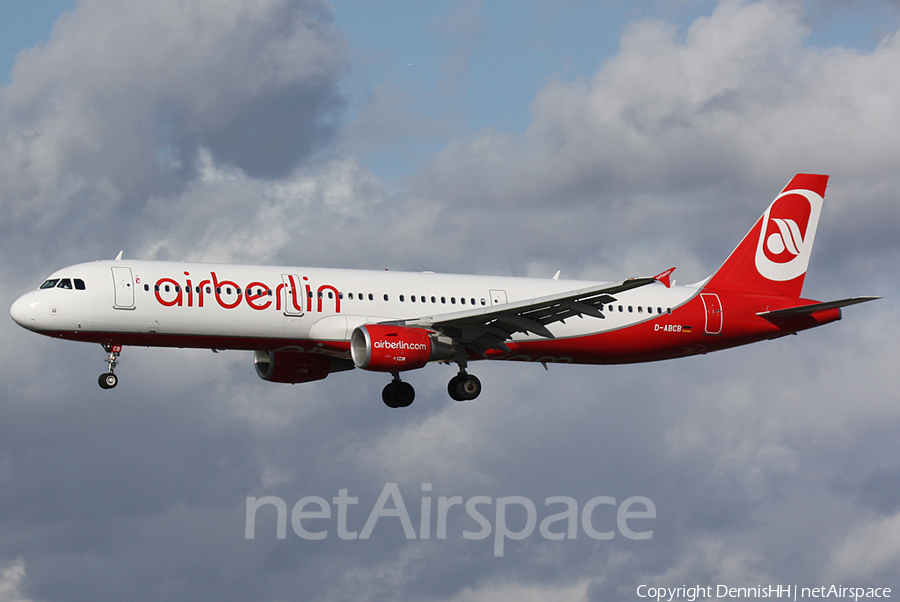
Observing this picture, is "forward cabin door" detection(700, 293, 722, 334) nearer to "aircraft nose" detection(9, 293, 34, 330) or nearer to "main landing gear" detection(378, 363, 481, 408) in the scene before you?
"main landing gear" detection(378, 363, 481, 408)

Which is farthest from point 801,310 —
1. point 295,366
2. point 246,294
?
point 246,294

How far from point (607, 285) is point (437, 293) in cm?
738

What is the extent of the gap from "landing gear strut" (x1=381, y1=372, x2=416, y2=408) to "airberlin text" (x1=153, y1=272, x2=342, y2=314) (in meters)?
6.25

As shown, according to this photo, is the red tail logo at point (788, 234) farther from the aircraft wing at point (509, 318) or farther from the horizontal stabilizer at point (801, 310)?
the aircraft wing at point (509, 318)

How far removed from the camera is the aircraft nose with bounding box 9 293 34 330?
38.3 metres

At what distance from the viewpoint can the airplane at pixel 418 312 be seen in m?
38.9

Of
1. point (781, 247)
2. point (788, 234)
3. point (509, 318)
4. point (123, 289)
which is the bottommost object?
point (509, 318)

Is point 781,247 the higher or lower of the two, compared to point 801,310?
higher

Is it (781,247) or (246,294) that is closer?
(246,294)

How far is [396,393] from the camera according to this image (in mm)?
46281

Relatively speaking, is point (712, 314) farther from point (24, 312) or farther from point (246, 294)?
point (24, 312)

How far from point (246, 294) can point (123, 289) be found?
3.99m

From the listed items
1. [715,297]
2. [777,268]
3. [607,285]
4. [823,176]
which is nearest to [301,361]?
[607,285]

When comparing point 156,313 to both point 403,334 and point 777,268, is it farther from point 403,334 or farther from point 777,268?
point 777,268
